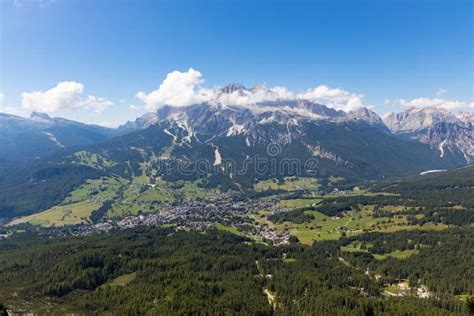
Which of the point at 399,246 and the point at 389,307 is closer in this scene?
the point at 389,307

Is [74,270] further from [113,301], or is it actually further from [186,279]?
[186,279]

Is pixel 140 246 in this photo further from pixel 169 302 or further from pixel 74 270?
pixel 169 302

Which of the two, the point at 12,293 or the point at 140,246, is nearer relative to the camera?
the point at 12,293

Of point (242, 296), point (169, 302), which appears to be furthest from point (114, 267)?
point (242, 296)

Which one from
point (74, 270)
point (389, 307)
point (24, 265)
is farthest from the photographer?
point (24, 265)

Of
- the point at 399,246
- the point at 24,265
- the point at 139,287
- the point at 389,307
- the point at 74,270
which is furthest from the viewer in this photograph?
the point at 399,246

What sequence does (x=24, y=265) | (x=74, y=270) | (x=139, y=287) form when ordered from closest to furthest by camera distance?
(x=139, y=287) → (x=74, y=270) → (x=24, y=265)

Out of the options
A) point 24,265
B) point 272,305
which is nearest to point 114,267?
point 24,265

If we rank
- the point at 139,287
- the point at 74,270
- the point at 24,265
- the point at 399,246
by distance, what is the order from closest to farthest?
the point at 139,287 → the point at 74,270 → the point at 24,265 → the point at 399,246
